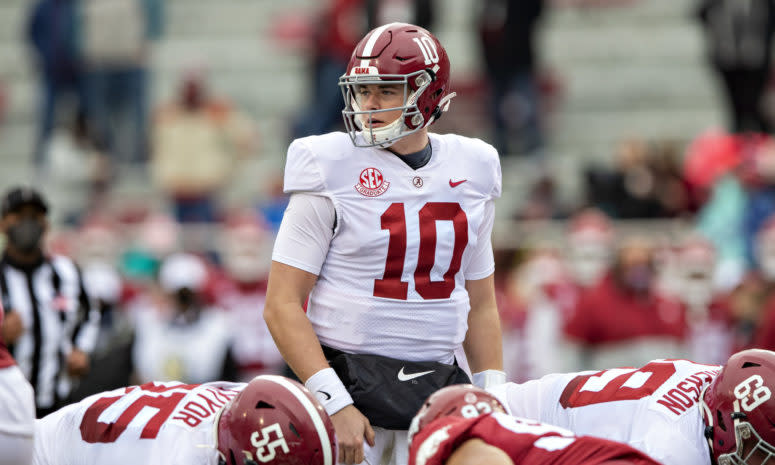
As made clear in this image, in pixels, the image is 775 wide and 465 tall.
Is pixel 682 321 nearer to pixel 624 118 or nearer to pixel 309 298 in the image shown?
pixel 624 118

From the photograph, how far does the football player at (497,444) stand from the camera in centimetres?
351

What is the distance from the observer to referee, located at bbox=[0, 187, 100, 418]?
6012 millimetres

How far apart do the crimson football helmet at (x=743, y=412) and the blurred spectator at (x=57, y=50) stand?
9294 mm

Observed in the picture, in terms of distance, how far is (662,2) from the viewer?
14.1m

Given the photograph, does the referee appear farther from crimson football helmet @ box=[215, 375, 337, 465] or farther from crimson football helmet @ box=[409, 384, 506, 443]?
crimson football helmet @ box=[409, 384, 506, 443]

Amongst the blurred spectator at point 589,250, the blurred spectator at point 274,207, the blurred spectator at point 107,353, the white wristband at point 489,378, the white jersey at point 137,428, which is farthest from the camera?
the blurred spectator at point 274,207

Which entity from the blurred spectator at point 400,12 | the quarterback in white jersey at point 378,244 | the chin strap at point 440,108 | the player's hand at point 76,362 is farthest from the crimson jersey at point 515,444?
the blurred spectator at point 400,12

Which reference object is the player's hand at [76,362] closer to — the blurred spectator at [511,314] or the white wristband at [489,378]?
the white wristband at [489,378]

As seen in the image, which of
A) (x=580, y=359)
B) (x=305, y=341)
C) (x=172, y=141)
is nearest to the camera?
(x=305, y=341)

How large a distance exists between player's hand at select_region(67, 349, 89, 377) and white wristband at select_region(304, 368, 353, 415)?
221 centimetres

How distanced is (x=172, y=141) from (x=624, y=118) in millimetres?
4336

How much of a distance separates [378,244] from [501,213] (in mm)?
7451

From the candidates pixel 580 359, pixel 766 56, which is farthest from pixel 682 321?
pixel 766 56

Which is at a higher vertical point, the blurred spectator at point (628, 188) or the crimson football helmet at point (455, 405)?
the crimson football helmet at point (455, 405)
